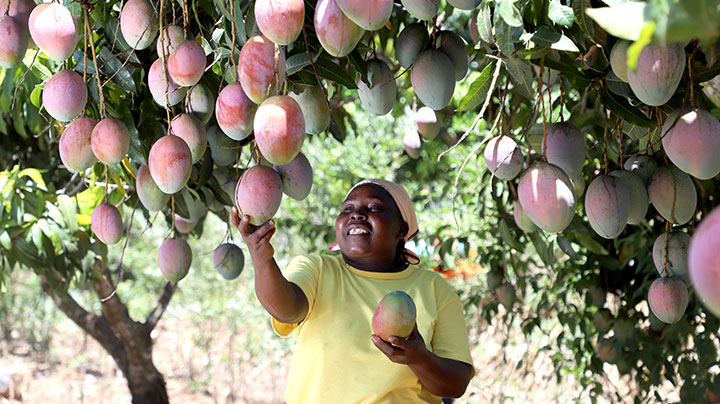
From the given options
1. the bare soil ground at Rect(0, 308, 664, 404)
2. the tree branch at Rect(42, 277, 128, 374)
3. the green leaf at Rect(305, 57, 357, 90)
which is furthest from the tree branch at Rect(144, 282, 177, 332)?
the green leaf at Rect(305, 57, 357, 90)

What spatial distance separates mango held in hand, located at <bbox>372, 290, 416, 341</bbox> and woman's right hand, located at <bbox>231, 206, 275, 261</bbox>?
19 centimetres

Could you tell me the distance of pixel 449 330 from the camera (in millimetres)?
1444

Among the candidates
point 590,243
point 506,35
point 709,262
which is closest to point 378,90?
point 506,35

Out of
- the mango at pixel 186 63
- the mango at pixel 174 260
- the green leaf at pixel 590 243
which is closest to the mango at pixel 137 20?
the mango at pixel 186 63

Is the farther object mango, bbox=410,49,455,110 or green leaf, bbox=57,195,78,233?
green leaf, bbox=57,195,78,233

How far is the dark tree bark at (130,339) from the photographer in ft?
10.7

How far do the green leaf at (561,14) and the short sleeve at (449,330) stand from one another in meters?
0.76

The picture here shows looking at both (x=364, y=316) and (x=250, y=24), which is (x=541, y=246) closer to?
(x=364, y=316)

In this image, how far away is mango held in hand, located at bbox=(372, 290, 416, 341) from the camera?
3.71 ft

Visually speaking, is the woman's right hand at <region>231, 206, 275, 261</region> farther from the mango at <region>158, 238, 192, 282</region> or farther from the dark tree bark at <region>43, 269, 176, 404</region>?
the dark tree bark at <region>43, 269, 176, 404</region>

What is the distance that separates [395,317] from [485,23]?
18.6 inches

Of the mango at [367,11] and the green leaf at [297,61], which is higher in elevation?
the green leaf at [297,61]

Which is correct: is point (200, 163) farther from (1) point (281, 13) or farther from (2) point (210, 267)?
(2) point (210, 267)

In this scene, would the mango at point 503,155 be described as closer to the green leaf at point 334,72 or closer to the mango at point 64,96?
the green leaf at point 334,72
